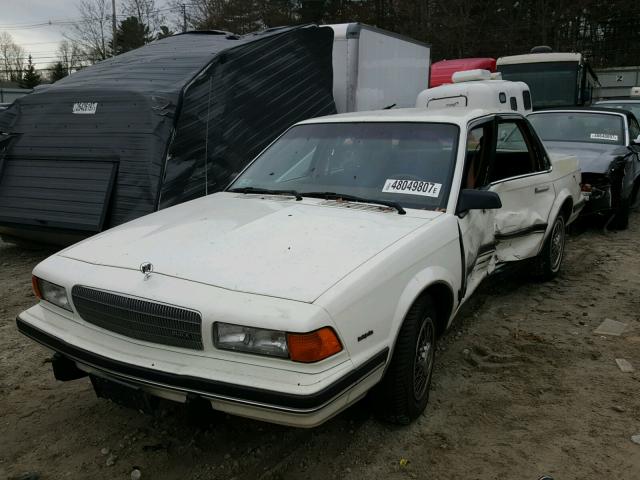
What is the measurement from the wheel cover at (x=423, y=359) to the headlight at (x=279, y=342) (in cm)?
79

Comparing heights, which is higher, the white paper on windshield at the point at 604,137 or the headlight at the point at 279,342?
the white paper on windshield at the point at 604,137

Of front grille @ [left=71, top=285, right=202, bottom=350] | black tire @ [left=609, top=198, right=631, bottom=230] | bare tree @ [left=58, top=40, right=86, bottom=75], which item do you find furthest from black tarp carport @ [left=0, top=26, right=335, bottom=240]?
bare tree @ [left=58, top=40, right=86, bottom=75]

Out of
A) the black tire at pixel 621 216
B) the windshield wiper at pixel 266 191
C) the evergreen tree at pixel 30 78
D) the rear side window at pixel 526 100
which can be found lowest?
the black tire at pixel 621 216

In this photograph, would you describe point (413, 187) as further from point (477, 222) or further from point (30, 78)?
point (30, 78)

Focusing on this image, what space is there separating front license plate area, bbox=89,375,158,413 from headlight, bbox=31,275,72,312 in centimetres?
42

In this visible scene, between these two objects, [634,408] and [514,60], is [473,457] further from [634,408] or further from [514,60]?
[514,60]

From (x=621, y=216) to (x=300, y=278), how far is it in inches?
248

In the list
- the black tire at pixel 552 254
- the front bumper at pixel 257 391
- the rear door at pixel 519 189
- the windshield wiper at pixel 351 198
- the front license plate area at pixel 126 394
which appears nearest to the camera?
the front bumper at pixel 257 391

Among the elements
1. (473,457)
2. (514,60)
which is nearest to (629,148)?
(473,457)

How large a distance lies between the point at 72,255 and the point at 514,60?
47.2ft

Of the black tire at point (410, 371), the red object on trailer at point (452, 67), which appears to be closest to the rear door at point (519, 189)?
the black tire at point (410, 371)

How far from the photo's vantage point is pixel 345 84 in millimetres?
8414

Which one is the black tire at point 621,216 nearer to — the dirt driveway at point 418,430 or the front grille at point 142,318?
the dirt driveway at point 418,430

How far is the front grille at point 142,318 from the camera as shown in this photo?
224cm
